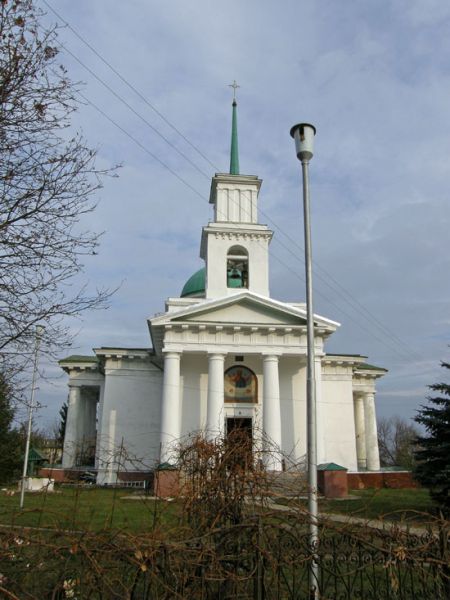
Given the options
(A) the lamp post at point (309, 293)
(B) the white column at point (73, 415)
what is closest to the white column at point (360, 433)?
(B) the white column at point (73, 415)

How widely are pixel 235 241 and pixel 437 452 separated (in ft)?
49.4

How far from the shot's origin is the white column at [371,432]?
2900 cm

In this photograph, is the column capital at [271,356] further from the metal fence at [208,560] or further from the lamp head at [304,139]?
the metal fence at [208,560]

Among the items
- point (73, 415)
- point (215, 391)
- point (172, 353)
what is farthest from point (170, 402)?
point (73, 415)

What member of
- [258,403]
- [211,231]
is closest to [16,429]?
[258,403]

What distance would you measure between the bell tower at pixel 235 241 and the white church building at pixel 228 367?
48mm

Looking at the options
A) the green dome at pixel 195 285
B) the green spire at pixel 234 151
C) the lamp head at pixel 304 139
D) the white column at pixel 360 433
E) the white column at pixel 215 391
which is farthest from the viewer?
the green dome at pixel 195 285

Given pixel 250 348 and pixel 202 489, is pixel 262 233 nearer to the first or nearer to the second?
pixel 250 348

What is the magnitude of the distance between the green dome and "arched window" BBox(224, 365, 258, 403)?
28.0 feet

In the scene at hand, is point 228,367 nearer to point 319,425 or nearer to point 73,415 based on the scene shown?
point 319,425

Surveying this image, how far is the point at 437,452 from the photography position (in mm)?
12461

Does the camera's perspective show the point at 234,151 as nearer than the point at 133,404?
No

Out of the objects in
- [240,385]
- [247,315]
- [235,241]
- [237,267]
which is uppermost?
[235,241]

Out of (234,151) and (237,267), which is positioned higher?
(234,151)
